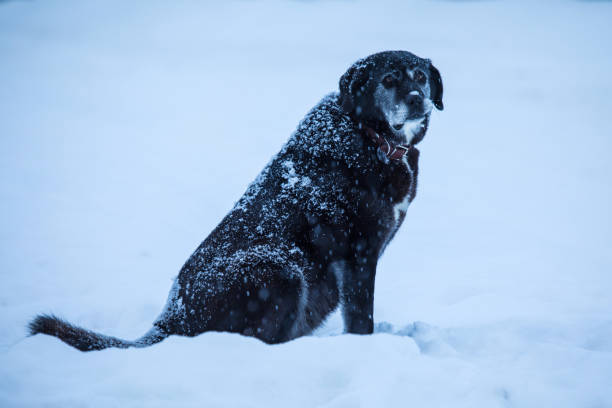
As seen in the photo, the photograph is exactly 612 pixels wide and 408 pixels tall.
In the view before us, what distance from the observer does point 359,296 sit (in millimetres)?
2695

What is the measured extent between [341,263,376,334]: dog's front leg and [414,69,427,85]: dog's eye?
49.7 inches

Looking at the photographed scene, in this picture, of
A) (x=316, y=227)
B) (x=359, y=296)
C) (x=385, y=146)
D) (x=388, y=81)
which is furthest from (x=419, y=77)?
(x=359, y=296)

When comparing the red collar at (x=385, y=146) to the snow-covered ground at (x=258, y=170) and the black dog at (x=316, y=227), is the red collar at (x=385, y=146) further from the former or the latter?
the snow-covered ground at (x=258, y=170)

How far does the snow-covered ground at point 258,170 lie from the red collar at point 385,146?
109cm

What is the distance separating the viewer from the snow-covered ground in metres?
2.04

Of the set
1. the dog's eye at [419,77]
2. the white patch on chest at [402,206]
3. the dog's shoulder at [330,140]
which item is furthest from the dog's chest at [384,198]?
the dog's eye at [419,77]

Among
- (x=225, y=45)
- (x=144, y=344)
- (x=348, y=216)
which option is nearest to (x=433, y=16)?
(x=225, y=45)

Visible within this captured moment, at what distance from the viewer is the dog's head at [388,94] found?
9.08ft

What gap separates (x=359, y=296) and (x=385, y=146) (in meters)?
0.94

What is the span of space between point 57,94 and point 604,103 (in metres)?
13.4

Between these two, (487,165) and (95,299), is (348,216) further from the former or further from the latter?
(487,165)

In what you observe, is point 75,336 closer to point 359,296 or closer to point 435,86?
point 359,296

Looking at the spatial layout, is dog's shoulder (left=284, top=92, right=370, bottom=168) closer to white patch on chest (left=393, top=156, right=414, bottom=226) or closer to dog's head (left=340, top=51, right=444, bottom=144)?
dog's head (left=340, top=51, right=444, bottom=144)

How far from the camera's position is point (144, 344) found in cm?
239
